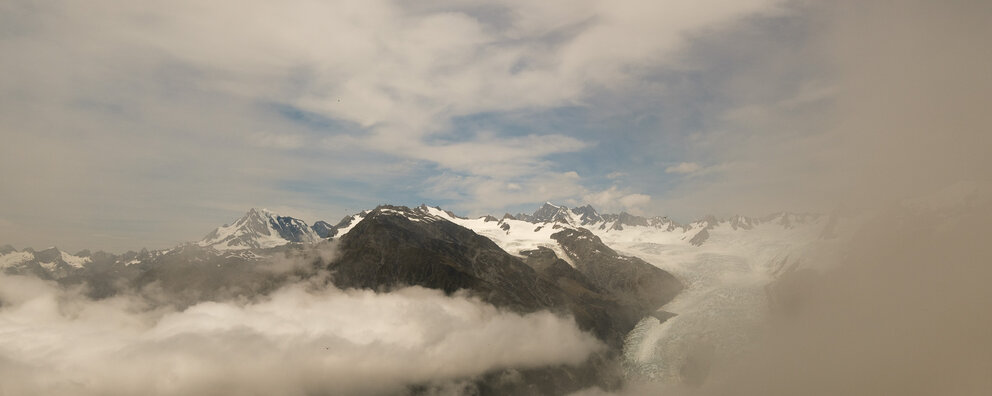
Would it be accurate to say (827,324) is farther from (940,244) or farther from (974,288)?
(974,288)

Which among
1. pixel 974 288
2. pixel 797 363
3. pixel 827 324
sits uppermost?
pixel 974 288

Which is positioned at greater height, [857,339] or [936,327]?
[936,327]

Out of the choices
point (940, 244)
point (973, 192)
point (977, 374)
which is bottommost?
point (977, 374)

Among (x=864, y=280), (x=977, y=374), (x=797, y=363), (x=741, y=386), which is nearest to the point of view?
(x=977, y=374)

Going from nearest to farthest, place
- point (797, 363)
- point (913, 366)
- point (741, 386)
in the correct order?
point (913, 366) → point (797, 363) → point (741, 386)

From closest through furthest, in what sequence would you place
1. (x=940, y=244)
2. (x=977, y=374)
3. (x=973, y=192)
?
(x=977, y=374) → (x=973, y=192) → (x=940, y=244)

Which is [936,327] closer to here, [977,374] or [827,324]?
[977,374]

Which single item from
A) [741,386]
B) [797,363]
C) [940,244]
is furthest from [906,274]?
[741,386]

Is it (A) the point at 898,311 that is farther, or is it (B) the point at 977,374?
(A) the point at 898,311

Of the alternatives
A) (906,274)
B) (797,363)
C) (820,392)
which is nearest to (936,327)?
(906,274)
